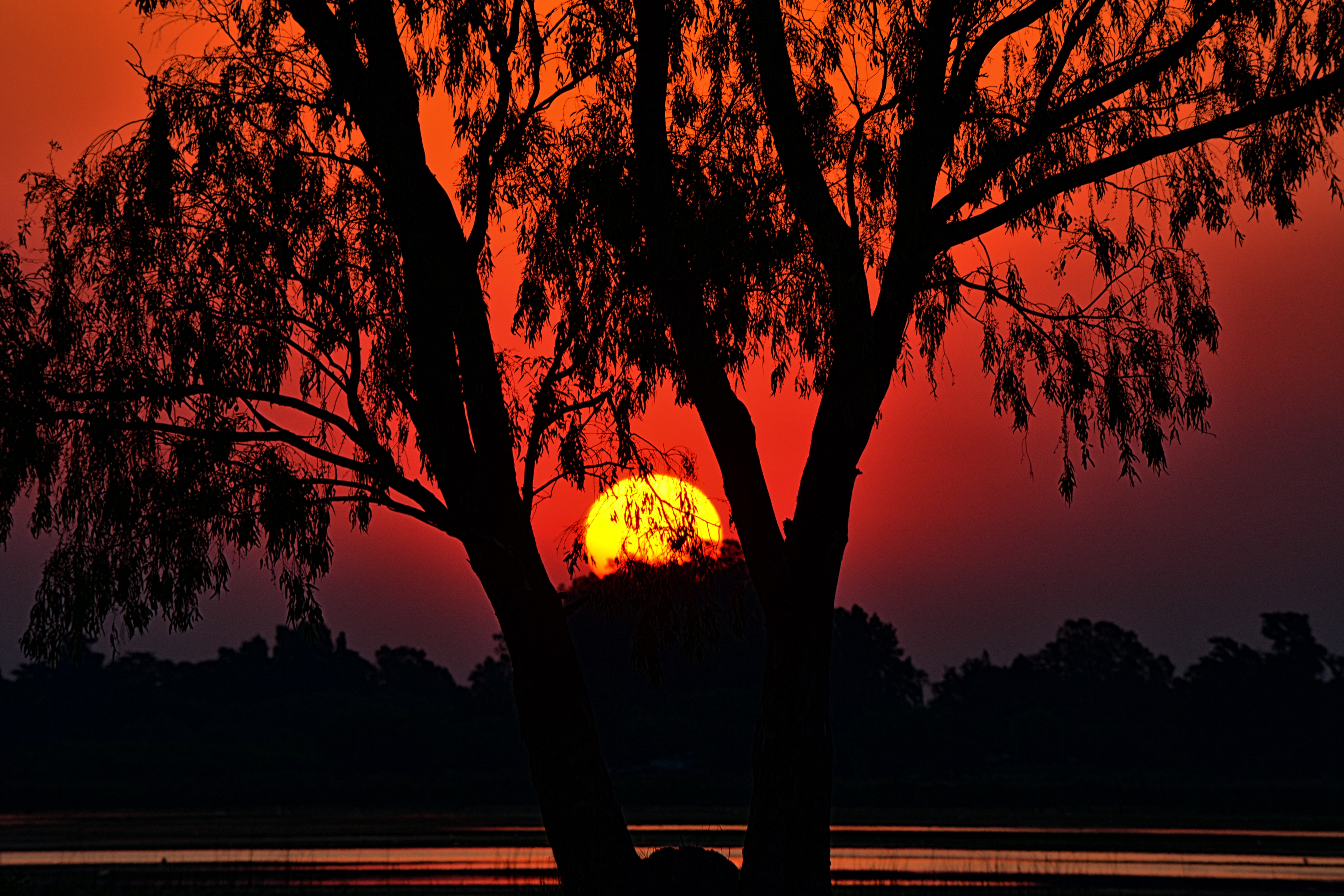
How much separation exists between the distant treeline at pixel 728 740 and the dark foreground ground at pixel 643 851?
44.0 ft

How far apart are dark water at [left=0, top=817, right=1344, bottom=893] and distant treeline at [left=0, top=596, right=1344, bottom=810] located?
913 inches

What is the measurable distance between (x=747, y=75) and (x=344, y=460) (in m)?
5.31

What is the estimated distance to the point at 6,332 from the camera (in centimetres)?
1080

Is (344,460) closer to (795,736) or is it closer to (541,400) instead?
(541,400)

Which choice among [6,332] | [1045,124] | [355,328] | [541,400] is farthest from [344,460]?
[1045,124]

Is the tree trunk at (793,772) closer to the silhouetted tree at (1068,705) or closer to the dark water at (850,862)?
the dark water at (850,862)

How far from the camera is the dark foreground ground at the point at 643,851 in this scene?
67.0ft

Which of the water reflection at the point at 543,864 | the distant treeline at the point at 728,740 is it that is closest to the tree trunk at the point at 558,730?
the water reflection at the point at 543,864

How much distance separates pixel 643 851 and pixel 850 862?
440 centimetres

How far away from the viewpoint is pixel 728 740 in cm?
7950

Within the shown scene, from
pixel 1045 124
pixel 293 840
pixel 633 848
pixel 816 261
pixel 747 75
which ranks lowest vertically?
pixel 293 840

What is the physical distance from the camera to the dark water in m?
20.5

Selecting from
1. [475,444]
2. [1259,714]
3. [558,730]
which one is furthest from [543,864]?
[1259,714]

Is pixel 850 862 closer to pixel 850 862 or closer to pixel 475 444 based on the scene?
pixel 850 862
